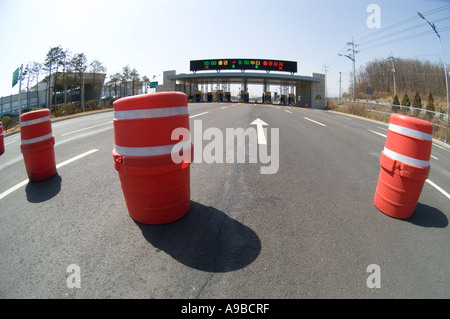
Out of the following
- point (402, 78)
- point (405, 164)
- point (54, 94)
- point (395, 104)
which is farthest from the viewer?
point (402, 78)

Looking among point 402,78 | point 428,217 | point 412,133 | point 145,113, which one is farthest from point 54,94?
point 402,78

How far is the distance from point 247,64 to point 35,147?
5384 centimetres

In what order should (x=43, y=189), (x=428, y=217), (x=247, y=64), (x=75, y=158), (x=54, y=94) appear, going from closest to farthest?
(x=428, y=217), (x=43, y=189), (x=75, y=158), (x=247, y=64), (x=54, y=94)

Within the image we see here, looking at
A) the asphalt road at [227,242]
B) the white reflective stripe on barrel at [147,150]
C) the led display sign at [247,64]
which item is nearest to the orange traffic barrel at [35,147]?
the asphalt road at [227,242]

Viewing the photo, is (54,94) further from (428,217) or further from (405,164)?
(428,217)

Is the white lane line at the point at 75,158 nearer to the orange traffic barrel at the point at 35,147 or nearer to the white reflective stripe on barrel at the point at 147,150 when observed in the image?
the orange traffic barrel at the point at 35,147

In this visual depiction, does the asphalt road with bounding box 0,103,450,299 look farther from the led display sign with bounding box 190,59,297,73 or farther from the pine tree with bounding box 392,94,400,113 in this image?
the led display sign with bounding box 190,59,297,73

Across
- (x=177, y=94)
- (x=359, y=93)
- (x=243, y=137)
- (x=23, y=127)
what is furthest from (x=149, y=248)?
(x=359, y=93)

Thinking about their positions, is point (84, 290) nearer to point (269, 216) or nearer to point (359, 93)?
point (269, 216)

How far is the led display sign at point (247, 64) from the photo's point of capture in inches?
2052

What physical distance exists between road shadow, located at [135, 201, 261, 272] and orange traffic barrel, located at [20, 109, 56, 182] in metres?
2.64

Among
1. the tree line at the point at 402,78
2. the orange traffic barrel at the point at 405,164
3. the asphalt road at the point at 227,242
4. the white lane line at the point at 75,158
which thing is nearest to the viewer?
the asphalt road at the point at 227,242

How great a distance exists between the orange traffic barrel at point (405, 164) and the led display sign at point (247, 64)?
53397mm

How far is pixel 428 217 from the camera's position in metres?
3.35
